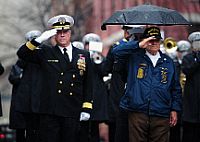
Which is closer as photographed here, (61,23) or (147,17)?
(147,17)

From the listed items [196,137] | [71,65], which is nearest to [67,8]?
[196,137]

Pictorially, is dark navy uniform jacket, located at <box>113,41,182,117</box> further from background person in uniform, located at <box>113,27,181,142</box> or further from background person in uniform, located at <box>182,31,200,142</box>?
background person in uniform, located at <box>182,31,200,142</box>

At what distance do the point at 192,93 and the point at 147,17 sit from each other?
12.5 feet

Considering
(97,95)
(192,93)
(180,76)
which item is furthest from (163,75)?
(180,76)

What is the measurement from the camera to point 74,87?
10055 millimetres

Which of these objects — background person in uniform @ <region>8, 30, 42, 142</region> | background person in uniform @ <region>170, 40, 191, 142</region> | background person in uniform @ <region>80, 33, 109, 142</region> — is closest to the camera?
background person in uniform @ <region>8, 30, 42, 142</region>

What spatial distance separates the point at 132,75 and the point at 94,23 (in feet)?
55.4

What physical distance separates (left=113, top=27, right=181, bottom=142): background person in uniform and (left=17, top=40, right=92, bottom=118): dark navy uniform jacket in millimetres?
631

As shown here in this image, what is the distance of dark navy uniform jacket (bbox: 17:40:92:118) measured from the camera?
9961mm

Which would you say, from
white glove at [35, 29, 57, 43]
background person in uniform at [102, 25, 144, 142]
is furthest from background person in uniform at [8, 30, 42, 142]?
white glove at [35, 29, 57, 43]

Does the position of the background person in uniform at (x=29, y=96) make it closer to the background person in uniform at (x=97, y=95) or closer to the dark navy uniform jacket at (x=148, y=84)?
the background person in uniform at (x=97, y=95)

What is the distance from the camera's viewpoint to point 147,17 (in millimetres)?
9484

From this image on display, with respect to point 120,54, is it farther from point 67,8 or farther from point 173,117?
point 67,8

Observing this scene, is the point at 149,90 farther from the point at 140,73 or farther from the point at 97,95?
the point at 97,95
